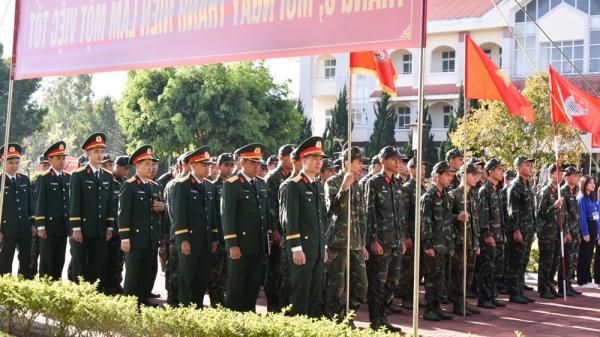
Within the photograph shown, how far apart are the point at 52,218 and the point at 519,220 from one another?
21.3ft

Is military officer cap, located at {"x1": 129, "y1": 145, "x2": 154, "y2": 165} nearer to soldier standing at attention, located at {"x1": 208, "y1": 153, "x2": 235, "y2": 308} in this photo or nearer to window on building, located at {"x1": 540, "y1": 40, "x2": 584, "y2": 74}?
soldier standing at attention, located at {"x1": 208, "y1": 153, "x2": 235, "y2": 308}

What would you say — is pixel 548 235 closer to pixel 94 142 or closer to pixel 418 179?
pixel 94 142

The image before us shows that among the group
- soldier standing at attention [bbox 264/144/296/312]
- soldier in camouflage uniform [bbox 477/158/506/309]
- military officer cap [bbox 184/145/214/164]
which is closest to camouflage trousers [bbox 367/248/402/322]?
soldier standing at attention [bbox 264/144/296/312]

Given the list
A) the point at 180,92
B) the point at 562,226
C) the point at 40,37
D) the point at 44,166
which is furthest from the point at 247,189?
the point at 180,92

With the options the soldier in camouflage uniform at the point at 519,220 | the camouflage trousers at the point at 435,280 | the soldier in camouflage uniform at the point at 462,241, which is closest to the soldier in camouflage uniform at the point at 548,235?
the soldier in camouflage uniform at the point at 519,220

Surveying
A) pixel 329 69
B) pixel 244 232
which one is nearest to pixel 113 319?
→ pixel 244 232

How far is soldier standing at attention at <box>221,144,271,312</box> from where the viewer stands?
7.98m

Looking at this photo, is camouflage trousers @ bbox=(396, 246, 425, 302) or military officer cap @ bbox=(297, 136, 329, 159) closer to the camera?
→ military officer cap @ bbox=(297, 136, 329, 159)

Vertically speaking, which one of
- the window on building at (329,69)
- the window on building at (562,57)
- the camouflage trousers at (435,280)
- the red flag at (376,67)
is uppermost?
the window on building at (329,69)

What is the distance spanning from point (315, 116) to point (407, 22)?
43818mm

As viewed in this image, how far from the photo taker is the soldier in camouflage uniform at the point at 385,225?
8477 millimetres

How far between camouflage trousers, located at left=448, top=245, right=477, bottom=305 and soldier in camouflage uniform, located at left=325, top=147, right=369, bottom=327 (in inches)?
84.8

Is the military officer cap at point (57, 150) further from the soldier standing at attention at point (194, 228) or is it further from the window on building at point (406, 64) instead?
the window on building at point (406, 64)

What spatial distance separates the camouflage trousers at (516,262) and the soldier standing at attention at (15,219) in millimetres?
6631
